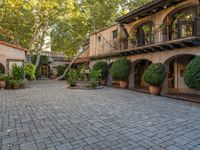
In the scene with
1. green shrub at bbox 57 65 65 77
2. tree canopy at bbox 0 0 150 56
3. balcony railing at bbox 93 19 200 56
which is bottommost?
green shrub at bbox 57 65 65 77

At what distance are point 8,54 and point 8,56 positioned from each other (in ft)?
0.62

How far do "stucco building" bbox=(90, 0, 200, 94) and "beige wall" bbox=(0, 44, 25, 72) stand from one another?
8511 millimetres

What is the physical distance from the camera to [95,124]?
543 centimetres

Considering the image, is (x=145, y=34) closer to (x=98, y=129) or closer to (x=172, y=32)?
(x=172, y=32)

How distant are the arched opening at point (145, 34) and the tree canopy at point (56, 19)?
935 centimetres

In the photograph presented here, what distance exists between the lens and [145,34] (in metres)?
14.2

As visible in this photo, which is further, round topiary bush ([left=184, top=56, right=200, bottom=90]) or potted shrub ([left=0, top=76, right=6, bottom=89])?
potted shrub ([left=0, top=76, right=6, bottom=89])

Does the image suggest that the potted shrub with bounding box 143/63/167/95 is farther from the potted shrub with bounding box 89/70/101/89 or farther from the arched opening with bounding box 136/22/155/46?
the potted shrub with bounding box 89/70/101/89

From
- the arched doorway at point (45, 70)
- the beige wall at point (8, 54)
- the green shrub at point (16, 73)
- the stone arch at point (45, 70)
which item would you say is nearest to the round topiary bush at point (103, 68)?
the green shrub at point (16, 73)

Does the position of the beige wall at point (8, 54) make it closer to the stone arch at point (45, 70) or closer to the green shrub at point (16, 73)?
the green shrub at point (16, 73)

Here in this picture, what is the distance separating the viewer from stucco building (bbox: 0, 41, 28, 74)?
15.4 meters

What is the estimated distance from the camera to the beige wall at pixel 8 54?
15398mm

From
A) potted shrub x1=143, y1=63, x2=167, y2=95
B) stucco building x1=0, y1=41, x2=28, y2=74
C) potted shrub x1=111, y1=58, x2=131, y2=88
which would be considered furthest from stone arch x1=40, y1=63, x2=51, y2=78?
potted shrub x1=143, y1=63, x2=167, y2=95

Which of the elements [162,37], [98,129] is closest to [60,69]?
[162,37]
